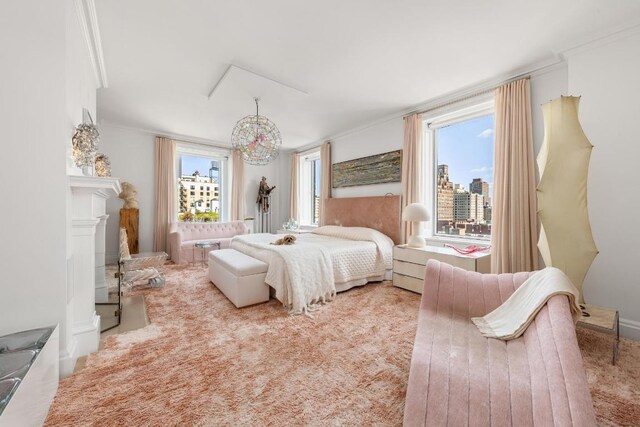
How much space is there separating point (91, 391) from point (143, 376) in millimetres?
244

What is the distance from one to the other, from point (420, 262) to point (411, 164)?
5.03 ft

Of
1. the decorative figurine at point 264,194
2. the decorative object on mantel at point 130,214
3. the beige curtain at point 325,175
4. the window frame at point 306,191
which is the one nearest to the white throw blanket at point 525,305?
the beige curtain at point 325,175

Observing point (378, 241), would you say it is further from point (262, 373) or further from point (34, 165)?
point (34, 165)

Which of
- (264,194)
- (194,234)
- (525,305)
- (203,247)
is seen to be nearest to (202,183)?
(194,234)

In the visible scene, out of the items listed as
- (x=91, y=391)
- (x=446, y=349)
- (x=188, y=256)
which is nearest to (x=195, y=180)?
(x=188, y=256)

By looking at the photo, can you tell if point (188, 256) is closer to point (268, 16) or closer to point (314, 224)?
point (314, 224)

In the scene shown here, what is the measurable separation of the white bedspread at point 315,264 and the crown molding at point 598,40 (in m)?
2.78

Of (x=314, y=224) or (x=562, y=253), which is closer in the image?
(x=562, y=253)

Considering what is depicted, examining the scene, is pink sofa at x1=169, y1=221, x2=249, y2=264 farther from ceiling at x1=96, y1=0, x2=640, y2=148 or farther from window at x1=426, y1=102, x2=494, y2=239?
window at x1=426, y1=102, x2=494, y2=239

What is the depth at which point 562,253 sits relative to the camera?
1905 mm

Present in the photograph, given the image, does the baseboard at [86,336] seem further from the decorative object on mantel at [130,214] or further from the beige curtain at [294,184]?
the beige curtain at [294,184]

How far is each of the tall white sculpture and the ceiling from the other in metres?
0.84

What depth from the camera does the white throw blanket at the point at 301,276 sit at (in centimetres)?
260

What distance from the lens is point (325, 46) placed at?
2402mm
